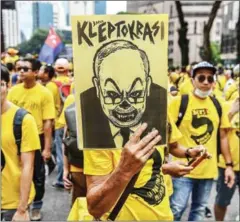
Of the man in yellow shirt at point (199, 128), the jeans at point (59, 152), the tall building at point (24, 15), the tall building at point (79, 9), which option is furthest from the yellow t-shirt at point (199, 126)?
the tall building at point (24, 15)

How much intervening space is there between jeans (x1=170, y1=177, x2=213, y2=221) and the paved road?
3.06 ft

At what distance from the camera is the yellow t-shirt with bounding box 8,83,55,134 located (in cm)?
496

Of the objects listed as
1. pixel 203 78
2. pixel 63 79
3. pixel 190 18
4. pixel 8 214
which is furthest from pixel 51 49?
pixel 190 18

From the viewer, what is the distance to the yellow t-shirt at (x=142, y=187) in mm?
2168

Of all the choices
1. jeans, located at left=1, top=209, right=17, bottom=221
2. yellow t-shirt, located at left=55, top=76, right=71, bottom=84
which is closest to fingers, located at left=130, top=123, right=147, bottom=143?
jeans, located at left=1, top=209, right=17, bottom=221

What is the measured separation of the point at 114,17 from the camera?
1.87m

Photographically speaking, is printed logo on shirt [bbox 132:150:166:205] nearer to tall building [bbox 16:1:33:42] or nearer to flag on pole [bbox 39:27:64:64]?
flag on pole [bbox 39:27:64:64]

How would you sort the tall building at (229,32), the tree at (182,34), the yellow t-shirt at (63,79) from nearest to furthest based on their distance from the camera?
the yellow t-shirt at (63,79)
the tree at (182,34)
the tall building at (229,32)

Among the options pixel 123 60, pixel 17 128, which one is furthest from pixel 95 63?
pixel 17 128

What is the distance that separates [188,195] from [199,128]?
519 mm

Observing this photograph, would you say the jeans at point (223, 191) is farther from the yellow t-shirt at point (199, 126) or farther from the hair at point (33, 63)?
the hair at point (33, 63)

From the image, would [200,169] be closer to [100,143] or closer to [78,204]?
[78,204]

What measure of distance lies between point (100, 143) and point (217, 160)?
2560 millimetres

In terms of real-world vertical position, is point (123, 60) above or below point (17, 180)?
above
